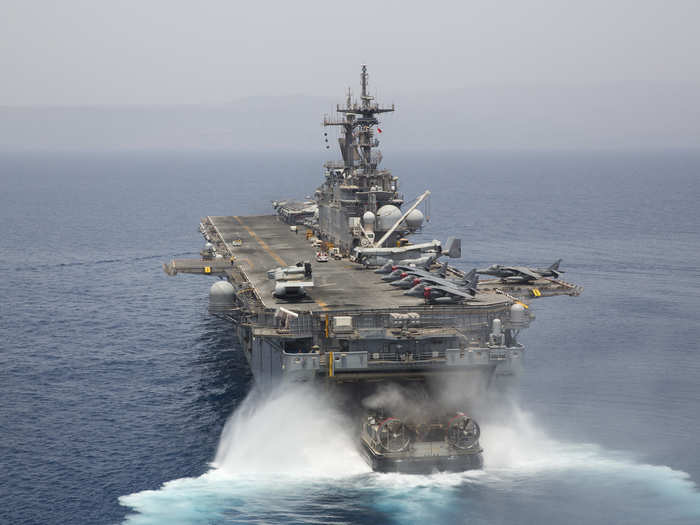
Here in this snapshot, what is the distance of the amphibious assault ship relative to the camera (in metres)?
33.3

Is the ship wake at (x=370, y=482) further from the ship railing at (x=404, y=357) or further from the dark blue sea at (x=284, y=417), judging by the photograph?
the ship railing at (x=404, y=357)

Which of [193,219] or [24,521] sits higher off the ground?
[193,219]

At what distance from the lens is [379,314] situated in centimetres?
3531

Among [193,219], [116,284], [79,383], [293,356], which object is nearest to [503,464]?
[293,356]

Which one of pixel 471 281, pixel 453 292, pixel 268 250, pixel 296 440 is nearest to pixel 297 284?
pixel 453 292

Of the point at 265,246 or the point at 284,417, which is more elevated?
the point at 265,246

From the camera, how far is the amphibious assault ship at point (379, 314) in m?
33.3

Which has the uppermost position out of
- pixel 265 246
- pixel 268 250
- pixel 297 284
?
pixel 265 246

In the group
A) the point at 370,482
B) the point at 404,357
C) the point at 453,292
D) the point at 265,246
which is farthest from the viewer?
the point at 265,246

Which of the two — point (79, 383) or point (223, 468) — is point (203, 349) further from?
point (223, 468)

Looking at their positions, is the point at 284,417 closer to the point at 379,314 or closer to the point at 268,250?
the point at 379,314

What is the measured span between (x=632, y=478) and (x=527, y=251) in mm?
49342

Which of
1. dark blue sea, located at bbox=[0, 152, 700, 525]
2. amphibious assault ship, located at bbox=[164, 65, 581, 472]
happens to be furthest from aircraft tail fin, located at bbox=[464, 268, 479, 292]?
dark blue sea, located at bbox=[0, 152, 700, 525]

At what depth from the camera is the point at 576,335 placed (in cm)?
5041
